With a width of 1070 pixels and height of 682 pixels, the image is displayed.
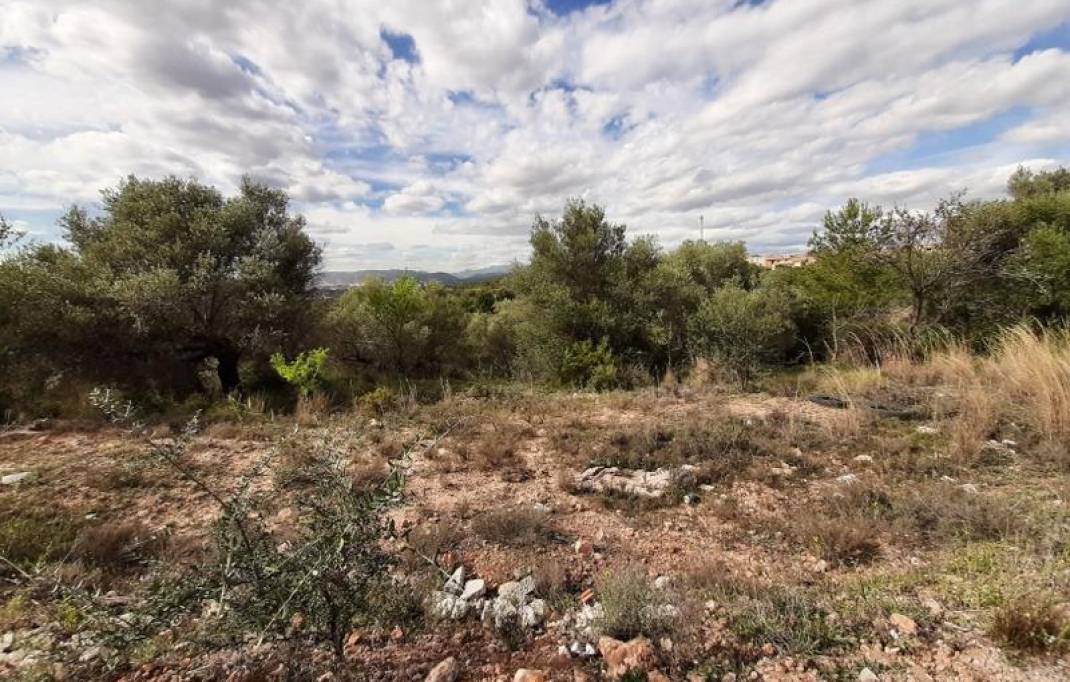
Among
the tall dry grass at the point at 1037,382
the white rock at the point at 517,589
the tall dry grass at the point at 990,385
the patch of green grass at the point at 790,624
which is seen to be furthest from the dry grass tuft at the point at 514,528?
the tall dry grass at the point at 1037,382

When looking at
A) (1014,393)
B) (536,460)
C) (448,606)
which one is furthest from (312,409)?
(1014,393)

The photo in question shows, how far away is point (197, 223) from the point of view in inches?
288

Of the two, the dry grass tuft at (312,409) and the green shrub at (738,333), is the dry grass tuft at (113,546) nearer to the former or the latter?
the dry grass tuft at (312,409)

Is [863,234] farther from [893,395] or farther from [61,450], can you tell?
[61,450]

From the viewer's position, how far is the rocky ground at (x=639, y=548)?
1.91 metres

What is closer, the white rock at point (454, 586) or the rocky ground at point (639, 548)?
the rocky ground at point (639, 548)

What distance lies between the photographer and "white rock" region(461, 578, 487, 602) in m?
2.47

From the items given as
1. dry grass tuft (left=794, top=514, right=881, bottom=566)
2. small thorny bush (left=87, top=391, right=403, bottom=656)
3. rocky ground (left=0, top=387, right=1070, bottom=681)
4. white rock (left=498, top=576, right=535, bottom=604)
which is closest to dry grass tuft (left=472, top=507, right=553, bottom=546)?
rocky ground (left=0, top=387, right=1070, bottom=681)

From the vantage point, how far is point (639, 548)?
9.77 feet

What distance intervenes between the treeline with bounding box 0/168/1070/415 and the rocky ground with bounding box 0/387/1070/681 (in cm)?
189

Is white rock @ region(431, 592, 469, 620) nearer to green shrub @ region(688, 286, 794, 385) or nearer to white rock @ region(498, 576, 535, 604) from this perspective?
white rock @ region(498, 576, 535, 604)

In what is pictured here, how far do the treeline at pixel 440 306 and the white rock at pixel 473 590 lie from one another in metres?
5.16

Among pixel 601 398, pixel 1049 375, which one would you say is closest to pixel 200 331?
pixel 601 398

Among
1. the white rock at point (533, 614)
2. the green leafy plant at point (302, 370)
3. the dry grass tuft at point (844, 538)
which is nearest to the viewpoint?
the white rock at point (533, 614)
